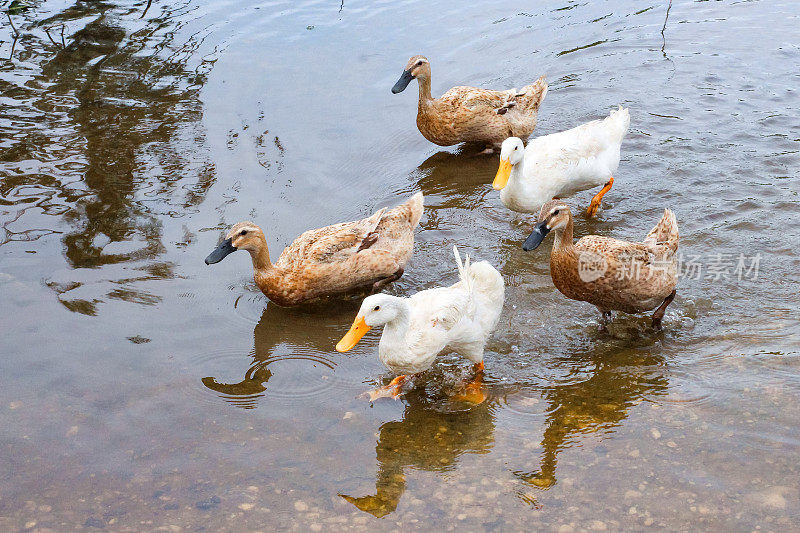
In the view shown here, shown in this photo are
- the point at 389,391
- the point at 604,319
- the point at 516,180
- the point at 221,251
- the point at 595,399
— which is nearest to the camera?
the point at 595,399

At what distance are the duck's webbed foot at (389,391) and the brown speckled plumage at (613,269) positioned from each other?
5.10 feet

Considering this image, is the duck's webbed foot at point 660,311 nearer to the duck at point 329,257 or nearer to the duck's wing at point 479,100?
the duck at point 329,257

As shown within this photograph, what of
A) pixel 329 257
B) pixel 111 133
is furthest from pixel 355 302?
pixel 111 133

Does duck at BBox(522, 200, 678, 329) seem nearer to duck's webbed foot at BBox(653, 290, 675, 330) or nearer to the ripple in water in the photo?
duck's webbed foot at BBox(653, 290, 675, 330)

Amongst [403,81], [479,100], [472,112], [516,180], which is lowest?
[516,180]

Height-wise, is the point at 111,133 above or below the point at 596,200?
above

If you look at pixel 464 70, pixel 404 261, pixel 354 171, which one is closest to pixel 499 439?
pixel 404 261

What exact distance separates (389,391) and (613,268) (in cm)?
192

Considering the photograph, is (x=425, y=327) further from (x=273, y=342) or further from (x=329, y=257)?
(x=329, y=257)

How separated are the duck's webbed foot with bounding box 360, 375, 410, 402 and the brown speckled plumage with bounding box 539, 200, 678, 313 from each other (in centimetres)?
156

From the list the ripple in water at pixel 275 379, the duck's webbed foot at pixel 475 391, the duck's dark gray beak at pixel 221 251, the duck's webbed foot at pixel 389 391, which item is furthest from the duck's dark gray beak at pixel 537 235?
the duck's dark gray beak at pixel 221 251

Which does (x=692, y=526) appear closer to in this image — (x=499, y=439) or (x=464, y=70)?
(x=499, y=439)

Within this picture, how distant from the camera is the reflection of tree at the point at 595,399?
4.65 meters

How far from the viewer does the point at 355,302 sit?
6742 mm
